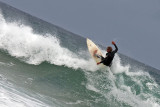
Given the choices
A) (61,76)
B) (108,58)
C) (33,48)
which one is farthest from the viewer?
(33,48)

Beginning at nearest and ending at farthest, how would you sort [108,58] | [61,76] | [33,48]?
[61,76]
[108,58]
[33,48]

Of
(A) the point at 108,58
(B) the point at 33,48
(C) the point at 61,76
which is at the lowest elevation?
(C) the point at 61,76

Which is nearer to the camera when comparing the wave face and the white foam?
the wave face

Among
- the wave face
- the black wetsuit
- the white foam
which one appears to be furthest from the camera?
the white foam

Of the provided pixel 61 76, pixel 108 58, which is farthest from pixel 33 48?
pixel 108 58

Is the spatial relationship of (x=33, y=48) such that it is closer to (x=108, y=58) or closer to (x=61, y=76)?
(x=61, y=76)

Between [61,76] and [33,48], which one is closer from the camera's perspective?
[61,76]

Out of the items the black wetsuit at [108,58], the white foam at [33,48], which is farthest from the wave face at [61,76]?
the black wetsuit at [108,58]

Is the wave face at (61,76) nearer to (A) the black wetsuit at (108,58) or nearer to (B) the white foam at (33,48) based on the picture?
(B) the white foam at (33,48)

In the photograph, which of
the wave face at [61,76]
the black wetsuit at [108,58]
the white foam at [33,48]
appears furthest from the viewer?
the white foam at [33,48]

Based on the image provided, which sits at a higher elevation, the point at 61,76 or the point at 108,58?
the point at 108,58

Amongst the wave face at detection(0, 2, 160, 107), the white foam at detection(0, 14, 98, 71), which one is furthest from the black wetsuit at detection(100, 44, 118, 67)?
the white foam at detection(0, 14, 98, 71)

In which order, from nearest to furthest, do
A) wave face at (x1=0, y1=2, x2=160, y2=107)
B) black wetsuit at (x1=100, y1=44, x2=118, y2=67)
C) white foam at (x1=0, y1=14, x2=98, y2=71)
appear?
wave face at (x1=0, y1=2, x2=160, y2=107)
black wetsuit at (x1=100, y1=44, x2=118, y2=67)
white foam at (x1=0, y1=14, x2=98, y2=71)

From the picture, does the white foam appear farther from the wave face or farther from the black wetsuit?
the black wetsuit
